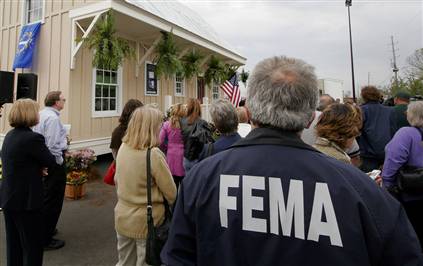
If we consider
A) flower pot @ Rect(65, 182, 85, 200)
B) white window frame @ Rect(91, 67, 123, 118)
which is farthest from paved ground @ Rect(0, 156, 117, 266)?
white window frame @ Rect(91, 67, 123, 118)

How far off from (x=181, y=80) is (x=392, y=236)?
39.2 ft

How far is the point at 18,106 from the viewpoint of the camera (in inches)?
120

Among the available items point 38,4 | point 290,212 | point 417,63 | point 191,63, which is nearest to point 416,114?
point 290,212

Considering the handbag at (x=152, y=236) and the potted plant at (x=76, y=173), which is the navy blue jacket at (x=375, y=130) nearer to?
the handbag at (x=152, y=236)

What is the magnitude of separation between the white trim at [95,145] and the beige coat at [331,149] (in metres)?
6.86

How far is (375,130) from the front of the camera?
4.15 m

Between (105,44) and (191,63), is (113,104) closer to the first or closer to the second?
(105,44)

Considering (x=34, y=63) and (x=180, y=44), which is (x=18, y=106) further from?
(x=180, y=44)

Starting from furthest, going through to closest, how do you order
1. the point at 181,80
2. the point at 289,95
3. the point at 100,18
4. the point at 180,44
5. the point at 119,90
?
the point at 181,80 → the point at 180,44 → the point at 119,90 → the point at 100,18 → the point at 289,95

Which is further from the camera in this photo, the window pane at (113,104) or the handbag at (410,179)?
the window pane at (113,104)

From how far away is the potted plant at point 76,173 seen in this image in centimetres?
632

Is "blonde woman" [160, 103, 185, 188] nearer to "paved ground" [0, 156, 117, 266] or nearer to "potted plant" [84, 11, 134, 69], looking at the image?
"paved ground" [0, 156, 117, 266]

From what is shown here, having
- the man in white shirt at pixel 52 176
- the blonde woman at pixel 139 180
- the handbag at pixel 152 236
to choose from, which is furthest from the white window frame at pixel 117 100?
the handbag at pixel 152 236

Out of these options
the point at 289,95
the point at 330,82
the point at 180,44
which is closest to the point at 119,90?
the point at 180,44
